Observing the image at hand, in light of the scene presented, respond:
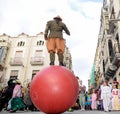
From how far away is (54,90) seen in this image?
3807mm

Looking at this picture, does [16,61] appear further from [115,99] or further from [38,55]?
[115,99]

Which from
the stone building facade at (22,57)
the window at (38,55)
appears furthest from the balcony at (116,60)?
the window at (38,55)

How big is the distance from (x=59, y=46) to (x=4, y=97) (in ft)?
18.0

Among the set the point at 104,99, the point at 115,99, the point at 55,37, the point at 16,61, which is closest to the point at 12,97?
the point at 55,37

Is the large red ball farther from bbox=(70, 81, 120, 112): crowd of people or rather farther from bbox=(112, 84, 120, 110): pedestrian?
bbox=(112, 84, 120, 110): pedestrian

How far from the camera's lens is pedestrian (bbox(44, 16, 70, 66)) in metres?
5.59

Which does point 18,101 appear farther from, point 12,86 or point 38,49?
point 38,49

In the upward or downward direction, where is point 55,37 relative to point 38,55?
downward

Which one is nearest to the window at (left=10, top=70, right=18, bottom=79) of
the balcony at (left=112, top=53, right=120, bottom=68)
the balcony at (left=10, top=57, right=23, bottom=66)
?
the balcony at (left=10, top=57, right=23, bottom=66)

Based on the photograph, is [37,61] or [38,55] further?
[38,55]

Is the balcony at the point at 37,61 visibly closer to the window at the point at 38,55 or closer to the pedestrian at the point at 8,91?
the window at the point at 38,55

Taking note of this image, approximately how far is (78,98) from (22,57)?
2352cm

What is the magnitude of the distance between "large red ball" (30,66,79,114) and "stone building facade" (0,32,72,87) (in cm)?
2906

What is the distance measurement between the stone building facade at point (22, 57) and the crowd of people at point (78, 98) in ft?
62.5
